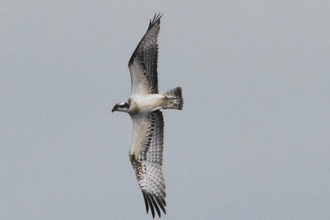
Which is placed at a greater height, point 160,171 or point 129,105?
point 129,105

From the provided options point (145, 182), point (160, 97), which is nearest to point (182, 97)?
point (160, 97)

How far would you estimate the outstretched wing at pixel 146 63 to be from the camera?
75.3 feet

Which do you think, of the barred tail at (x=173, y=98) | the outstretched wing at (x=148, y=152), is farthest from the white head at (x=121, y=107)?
the barred tail at (x=173, y=98)

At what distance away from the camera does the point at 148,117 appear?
24.2m

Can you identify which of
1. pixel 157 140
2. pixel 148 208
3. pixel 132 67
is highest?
pixel 132 67

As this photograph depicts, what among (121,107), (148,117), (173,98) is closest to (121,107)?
(121,107)

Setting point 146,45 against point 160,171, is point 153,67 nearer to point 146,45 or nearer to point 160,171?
point 146,45

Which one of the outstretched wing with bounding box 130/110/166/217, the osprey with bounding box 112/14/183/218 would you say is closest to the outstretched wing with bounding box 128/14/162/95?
the osprey with bounding box 112/14/183/218

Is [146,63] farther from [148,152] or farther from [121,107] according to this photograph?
[148,152]

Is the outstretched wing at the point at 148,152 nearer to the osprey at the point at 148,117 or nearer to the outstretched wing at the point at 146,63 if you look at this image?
the osprey at the point at 148,117

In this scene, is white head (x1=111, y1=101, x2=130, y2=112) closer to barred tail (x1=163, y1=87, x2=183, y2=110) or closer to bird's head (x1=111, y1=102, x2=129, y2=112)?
bird's head (x1=111, y1=102, x2=129, y2=112)

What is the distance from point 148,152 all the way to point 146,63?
235 cm

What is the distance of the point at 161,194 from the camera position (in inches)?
947

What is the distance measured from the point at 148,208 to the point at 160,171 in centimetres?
97
